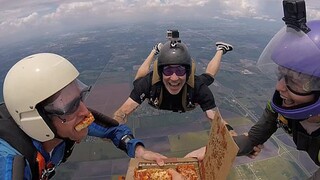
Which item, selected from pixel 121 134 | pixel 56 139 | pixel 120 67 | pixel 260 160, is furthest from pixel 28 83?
pixel 120 67

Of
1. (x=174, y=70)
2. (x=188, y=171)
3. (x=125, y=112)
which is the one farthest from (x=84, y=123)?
(x=174, y=70)

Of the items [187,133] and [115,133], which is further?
[187,133]

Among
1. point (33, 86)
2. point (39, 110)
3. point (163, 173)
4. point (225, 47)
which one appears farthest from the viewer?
point (225, 47)

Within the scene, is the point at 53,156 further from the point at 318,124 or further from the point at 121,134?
the point at 318,124

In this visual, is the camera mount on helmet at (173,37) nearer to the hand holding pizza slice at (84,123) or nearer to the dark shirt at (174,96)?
the dark shirt at (174,96)

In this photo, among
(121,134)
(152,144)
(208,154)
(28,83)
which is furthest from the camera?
(152,144)

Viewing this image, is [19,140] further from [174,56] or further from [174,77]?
[174,56]

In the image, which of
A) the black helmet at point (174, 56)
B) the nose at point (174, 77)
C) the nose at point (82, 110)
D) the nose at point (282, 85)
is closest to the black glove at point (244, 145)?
the nose at point (282, 85)
